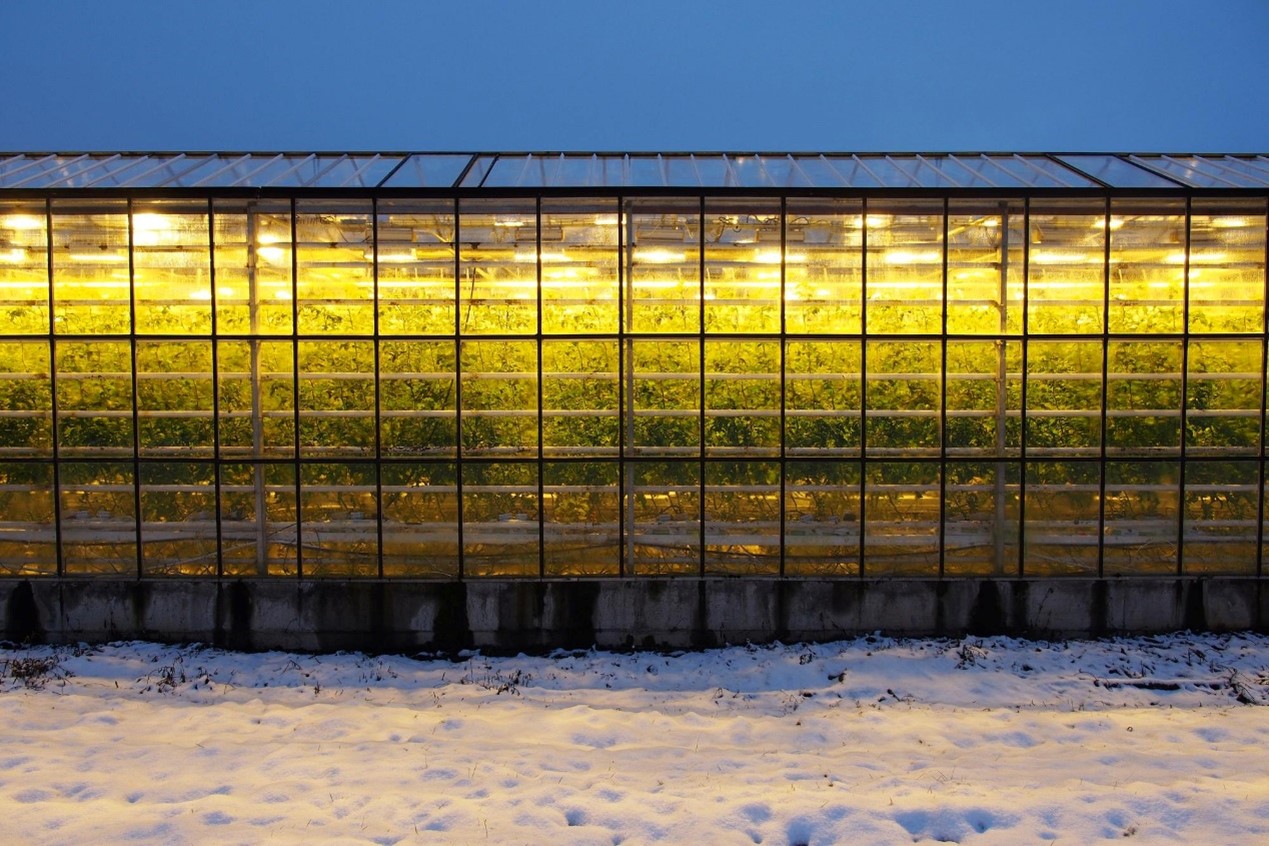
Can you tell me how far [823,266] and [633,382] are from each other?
2.68m

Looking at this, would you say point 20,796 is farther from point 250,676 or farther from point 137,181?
point 137,181

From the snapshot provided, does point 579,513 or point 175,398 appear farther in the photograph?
point 579,513

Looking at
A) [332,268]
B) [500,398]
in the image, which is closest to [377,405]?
[500,398]

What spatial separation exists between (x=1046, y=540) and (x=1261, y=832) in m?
4.72

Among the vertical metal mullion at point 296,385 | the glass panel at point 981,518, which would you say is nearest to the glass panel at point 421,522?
the vertical metal mullion at point 296,385

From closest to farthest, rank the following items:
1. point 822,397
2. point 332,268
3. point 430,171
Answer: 1. point 332,268
2. point 822,397
3. point 430,171

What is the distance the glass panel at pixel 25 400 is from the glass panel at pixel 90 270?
0.53 meters

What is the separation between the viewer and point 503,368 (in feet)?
30.3

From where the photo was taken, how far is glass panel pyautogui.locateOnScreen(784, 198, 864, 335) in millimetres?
9227

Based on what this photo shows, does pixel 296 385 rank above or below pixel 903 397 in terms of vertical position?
above

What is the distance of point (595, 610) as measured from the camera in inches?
357

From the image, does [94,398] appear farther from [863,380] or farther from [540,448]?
[863,380]

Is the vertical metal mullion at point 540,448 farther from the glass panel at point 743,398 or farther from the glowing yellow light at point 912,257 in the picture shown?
the glowing yellow light at point 912,257

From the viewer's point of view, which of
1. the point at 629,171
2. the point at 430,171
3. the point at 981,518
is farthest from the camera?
the point at 629,171
